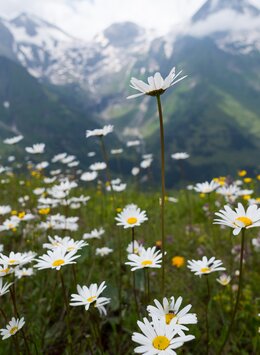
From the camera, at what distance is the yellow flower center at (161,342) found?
151 cm

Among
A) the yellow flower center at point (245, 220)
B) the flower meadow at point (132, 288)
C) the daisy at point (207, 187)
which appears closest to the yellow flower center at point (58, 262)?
the flower meadow at point (132, 288)

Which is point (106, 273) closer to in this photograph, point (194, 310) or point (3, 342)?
point (194, 310)

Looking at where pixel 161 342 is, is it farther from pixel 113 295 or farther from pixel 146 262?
pixel 113 295

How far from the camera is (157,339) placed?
61.0 inches

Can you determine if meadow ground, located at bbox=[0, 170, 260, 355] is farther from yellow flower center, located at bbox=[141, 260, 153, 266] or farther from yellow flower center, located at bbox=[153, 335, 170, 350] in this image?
yellow flower center, located at bbox=[153, 335, 170, 350]

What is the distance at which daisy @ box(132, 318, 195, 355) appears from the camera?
4.80ft

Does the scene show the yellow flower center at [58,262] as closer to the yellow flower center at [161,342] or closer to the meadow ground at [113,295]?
the meadow ground at [113,295]

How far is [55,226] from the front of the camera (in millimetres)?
3895

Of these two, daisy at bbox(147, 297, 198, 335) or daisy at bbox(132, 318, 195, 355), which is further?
daisy at bbox(147, 297, 198, 335)

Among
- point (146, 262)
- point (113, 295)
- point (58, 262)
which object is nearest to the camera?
point (58, 262)

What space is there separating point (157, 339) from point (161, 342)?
3 centimetres

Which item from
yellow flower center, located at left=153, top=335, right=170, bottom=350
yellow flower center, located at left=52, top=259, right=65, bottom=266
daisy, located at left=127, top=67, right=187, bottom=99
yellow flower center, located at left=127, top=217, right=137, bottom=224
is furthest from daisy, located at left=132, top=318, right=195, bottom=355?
yellow flower center, located at left=127, top=217, right=137, bottom=224

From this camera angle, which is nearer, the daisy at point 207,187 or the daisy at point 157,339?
the daisy at point 157,339

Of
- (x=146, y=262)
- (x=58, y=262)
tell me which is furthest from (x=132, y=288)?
(x=58, y=262)
